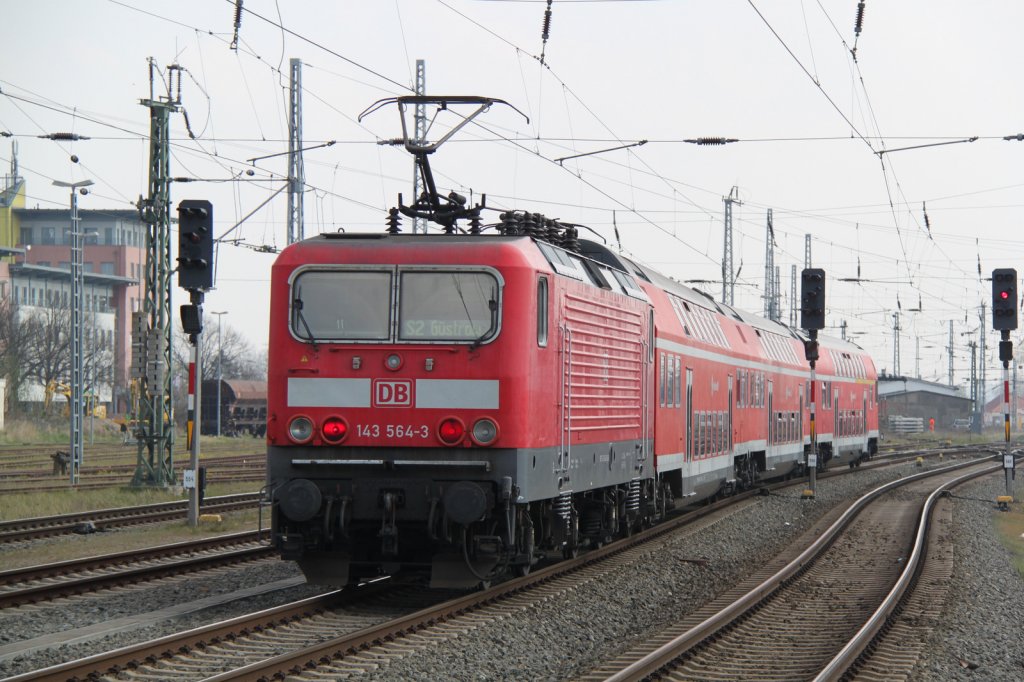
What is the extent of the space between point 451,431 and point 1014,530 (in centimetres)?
1431

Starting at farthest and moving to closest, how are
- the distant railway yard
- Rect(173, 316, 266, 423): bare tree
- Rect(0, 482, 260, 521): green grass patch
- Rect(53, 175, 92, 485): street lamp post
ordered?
Rect(173, 316, 266, 423): bare tree
Rect(53, 175, 92, 485): street lamp post
Rect(0, 482, 260, 521): green grass patch
the distant railway yard

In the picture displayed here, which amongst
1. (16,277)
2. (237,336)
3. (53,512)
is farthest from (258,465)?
(237,336)

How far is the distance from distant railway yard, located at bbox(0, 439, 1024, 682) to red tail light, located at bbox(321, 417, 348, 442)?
1504 millimetres

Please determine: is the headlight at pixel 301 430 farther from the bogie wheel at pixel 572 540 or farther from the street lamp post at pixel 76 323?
the street lamp post at pixel 76 323

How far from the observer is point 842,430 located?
38750mm

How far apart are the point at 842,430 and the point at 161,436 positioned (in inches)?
843

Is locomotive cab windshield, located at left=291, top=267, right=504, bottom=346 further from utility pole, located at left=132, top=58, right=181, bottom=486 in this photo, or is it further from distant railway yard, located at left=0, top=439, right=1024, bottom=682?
utility pole, located at left=132, top=58, right=181, bottom=486

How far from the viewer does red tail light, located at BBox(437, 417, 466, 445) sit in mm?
11594

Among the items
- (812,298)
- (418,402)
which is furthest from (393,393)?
(812,298)

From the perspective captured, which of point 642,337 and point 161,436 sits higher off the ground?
point 642,337

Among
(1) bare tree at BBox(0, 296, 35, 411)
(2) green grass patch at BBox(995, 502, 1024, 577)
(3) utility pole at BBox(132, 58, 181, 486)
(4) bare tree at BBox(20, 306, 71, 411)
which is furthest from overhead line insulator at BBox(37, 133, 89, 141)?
(4) bare tree at BBox(20, 306, 71, 411)

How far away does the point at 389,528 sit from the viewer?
11.5m

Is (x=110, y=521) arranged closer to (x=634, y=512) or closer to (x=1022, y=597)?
(x=634, y=512)

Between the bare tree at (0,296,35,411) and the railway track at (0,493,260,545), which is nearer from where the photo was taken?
the railway track at (0,493,260,545)
